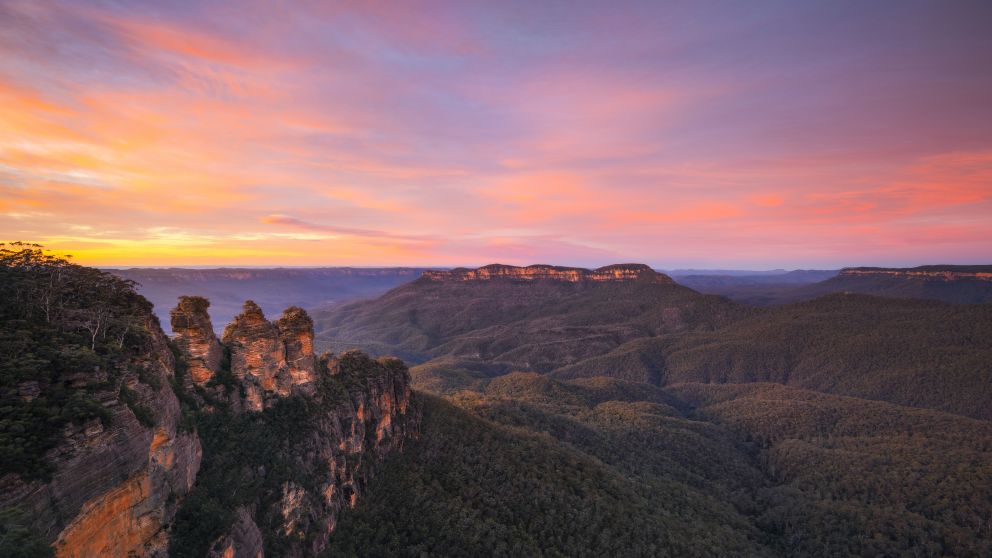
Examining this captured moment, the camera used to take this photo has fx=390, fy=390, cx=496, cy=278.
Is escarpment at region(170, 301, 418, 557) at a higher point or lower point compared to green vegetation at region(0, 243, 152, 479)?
lower

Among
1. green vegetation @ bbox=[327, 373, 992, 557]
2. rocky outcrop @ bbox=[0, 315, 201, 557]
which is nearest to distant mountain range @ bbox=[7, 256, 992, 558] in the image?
rocky outcrop @ bbox=[0, 315, 201, 557]

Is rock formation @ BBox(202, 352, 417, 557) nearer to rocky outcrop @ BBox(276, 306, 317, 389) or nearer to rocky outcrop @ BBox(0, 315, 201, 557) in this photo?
rocky outcrop @ BBox(276, 306, 317, 389)

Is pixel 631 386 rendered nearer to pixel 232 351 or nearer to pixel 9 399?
pixel 232 351

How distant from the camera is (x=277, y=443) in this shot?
39.7 metres

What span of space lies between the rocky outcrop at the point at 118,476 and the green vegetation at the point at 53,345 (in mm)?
439

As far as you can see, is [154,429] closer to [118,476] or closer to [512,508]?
[118,476]

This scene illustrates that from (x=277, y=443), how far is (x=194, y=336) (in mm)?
13226

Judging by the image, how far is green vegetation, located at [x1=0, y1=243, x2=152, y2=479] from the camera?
17.3m

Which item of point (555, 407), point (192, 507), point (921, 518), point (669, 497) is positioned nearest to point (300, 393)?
point (192, 507)

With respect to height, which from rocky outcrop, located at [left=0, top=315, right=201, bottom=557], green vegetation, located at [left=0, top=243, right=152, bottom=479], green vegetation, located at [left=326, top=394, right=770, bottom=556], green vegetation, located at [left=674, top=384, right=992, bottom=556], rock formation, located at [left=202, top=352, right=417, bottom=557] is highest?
green vegetation, located at [left=0, top=243, right=152, bottom=479]

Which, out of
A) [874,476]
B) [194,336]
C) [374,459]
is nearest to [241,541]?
[194,336]

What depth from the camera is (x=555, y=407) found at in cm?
12325

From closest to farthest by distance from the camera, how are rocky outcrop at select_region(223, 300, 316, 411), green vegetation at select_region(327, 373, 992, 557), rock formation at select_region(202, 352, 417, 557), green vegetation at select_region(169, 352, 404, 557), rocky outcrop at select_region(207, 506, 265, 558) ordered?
rocky outcrop at select_region(207, 506, 265, 558) < green vegetation at select_region(169, 352, 404, 557) < rock formation at select_region(202, 352, 417, 557) < rocky outcrop at select_region(223, 300, 316, 411) < green vegetation at select_region(327, 373, 992, 557)

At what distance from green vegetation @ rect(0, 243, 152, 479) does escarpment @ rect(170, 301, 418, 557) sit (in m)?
10.2
